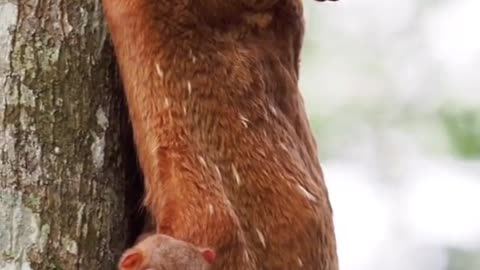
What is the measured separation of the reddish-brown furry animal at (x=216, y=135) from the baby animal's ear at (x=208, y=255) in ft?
0.14

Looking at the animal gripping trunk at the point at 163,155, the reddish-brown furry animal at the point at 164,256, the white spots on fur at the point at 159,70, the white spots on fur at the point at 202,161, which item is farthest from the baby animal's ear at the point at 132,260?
the white spots on fur at the point at 159,70

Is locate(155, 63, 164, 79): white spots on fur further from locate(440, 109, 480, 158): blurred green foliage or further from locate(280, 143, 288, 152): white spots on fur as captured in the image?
locate(440, 109, 480, 158): blurred green foliage

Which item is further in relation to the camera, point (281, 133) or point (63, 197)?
point (281, 133)

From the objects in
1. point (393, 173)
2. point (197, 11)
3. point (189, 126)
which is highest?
point (197, 11)

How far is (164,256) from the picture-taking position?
207 centimetres

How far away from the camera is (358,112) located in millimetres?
4922

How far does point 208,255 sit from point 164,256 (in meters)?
0.07

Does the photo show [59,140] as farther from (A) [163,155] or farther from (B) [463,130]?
(B) [463,130]

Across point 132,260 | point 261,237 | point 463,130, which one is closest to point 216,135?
point 261,237

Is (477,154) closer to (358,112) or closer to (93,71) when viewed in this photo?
(358,112)

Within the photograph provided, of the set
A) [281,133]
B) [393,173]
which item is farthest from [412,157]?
[281,133]

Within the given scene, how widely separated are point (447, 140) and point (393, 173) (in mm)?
242

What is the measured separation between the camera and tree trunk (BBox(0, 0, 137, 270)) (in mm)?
2160

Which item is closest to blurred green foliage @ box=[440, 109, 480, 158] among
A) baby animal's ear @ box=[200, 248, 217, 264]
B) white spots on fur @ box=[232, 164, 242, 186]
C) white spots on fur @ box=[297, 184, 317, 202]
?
white spots on fur @ box=[297, 184, 317, 202]
